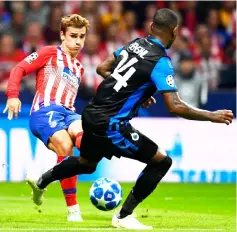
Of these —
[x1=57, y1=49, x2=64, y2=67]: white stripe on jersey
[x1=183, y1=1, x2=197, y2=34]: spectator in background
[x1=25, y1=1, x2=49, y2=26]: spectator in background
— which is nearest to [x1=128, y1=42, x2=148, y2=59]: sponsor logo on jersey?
[x1=57, y1=49, x2=64, y2=67]: white stripe on jersey

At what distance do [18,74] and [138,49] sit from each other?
185 centimetres

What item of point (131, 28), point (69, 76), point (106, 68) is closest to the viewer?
point (106, 68)

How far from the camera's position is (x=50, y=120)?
9.84 m

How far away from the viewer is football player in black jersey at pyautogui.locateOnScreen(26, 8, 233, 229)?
8297 millimetres

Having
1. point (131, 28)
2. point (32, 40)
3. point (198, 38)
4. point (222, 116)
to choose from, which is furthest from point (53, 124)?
point (198, 38)

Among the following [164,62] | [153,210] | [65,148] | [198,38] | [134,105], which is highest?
[164,62]

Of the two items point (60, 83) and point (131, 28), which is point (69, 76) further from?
point (131, 28)

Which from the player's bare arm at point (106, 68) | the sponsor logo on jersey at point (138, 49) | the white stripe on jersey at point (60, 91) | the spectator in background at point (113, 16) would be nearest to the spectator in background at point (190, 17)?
the spectator in background at point (113, 16)

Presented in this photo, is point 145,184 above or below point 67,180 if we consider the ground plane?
above

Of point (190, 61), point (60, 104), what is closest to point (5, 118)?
point (190, 61)

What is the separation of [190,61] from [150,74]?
891 cm

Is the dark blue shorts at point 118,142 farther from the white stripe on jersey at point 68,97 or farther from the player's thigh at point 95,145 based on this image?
the white stripe on jersey at point 68,97

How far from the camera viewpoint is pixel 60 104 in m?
10.1

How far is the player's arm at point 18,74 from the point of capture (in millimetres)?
9398
